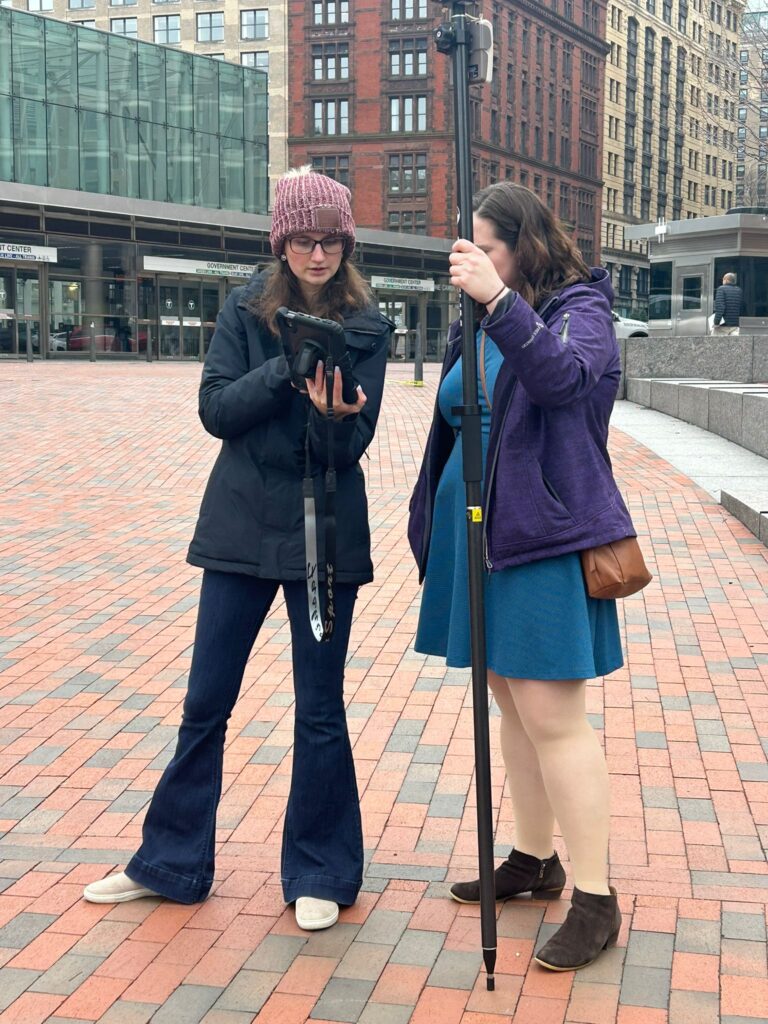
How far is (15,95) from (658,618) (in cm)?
4062

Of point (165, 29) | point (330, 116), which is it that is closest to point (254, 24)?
point (165, 29)

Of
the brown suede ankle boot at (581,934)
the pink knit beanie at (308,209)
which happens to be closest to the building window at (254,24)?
the pink knit beanie at (308,209)

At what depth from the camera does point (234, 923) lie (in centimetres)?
329

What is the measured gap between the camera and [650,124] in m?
99.6

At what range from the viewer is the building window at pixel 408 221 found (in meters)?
73.9

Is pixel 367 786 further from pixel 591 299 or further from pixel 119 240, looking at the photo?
pixel 119 240

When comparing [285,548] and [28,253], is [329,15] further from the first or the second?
[285,548]

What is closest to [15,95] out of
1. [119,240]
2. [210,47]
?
[119,240]

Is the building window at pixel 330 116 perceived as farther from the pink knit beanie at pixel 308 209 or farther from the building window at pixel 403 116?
the pink knit beanie at pixel 308 209

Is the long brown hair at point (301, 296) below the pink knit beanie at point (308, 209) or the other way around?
below

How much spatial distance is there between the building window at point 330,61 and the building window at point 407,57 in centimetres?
271

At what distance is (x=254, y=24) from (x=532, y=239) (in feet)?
254

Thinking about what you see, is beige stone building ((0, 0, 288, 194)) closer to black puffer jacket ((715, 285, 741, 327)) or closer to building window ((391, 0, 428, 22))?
building window ((391, 0, 428, 22))

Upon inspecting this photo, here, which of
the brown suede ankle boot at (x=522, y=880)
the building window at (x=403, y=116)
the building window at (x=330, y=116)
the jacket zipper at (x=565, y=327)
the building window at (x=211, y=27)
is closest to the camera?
the jacket zipper at (x=565, y=327)
